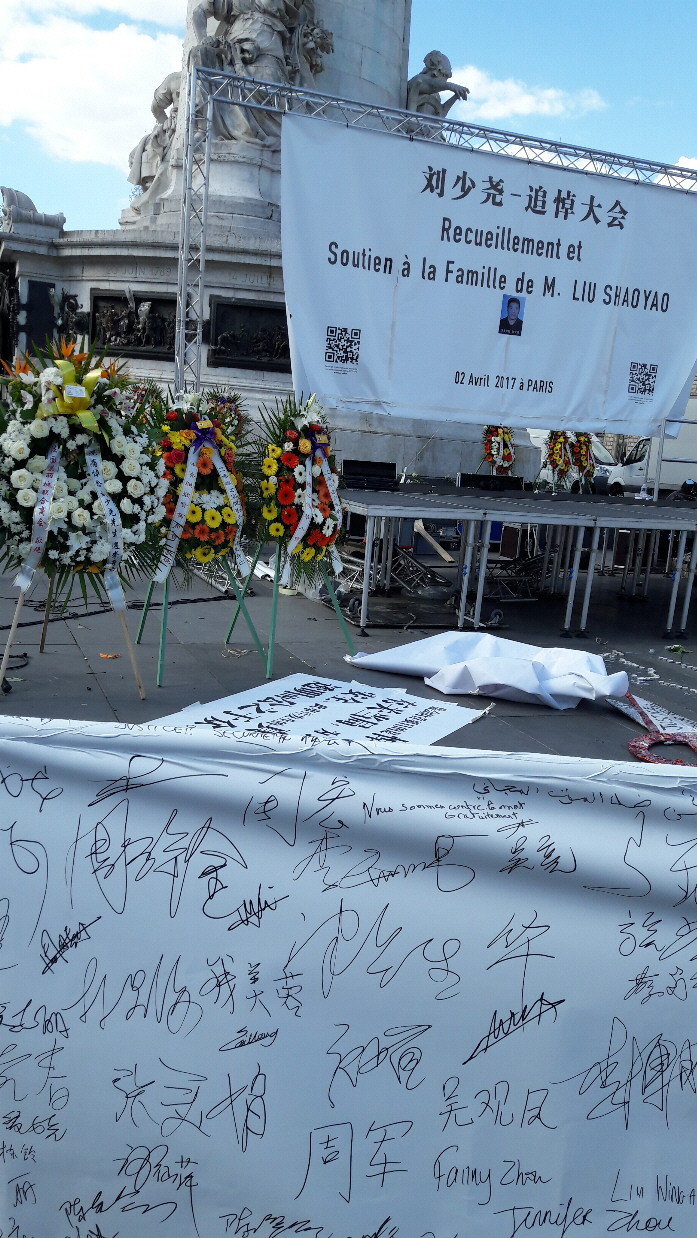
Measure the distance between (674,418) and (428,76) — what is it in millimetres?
11828

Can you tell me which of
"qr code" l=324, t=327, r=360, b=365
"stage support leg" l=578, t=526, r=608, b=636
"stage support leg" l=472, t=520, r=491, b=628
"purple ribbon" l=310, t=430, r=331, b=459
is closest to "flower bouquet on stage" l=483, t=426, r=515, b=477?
"qr code" l=324, t=327, r=360, b=365

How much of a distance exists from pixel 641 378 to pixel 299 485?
5.77 m

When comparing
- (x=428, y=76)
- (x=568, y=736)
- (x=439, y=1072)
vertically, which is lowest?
(x=568, y=736)

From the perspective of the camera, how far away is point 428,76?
1900 cm

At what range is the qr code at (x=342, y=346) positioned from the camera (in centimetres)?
902

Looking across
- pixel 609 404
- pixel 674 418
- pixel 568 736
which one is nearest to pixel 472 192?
pixel 609 404

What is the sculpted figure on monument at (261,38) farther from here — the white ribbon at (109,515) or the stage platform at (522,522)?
the white ribbon at (109,515)

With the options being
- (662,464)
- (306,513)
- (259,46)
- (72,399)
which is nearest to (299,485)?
(306,513)

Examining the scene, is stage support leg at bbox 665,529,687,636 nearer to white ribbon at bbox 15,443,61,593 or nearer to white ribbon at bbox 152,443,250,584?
white ribbon at bbox 152,443,250,584

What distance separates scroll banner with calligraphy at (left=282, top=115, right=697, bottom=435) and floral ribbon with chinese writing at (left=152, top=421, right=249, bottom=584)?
318 cm

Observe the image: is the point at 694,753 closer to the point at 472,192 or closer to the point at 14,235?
the point at 472,192

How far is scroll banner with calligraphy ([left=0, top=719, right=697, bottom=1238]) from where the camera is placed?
71.4 inches

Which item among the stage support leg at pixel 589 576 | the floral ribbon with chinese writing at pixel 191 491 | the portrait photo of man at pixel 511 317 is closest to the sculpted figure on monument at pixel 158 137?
the portrait photo of man at pixel 511 317

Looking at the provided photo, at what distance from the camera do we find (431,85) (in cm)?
1898
